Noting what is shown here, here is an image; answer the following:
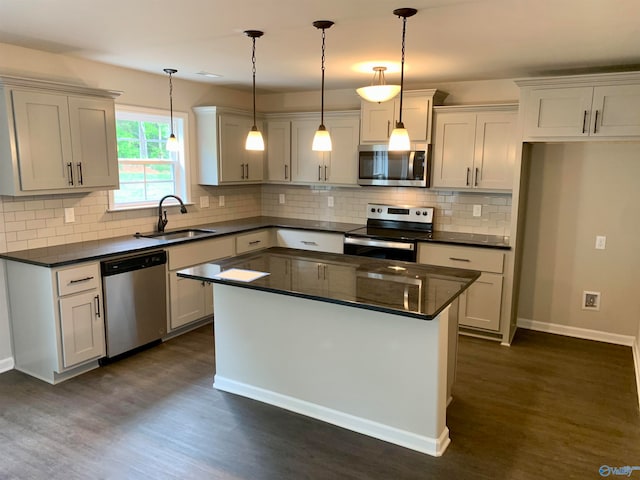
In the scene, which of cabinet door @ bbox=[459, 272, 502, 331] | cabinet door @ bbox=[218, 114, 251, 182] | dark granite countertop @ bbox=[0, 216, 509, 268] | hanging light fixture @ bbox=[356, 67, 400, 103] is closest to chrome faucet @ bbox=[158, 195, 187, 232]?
dark granite countertop @ bbox=[0, 216, 509, 268]

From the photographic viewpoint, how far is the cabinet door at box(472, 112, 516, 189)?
4.38 m

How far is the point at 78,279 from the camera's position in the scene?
3.49m

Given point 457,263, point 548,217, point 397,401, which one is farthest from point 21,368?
point 548,217

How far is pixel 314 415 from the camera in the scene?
3061mm

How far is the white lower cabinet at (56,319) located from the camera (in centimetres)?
341

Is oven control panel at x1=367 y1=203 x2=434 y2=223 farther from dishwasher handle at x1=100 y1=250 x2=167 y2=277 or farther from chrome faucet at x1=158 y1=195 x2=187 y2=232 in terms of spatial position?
dishwasher handle at x1=100 y1=250 x2=167 y2=277

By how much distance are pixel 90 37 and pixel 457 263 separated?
Answer: 352 cm

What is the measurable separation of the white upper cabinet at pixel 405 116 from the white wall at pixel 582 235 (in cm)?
106

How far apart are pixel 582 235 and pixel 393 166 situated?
75.7 inches

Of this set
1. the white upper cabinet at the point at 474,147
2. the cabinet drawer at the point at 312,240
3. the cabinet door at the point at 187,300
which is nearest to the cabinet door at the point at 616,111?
the white upper cabinet at the point at 474,147

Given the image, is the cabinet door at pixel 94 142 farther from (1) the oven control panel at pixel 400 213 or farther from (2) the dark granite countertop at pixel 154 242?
(1) the oven control panel at pixel 400 213

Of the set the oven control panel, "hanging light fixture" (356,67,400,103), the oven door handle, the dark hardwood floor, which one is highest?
"hanging light fixture" (356,67,400,103)

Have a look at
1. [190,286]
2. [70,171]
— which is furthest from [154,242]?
[70,171]

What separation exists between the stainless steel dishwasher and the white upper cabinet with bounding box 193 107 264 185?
1369mm
